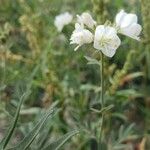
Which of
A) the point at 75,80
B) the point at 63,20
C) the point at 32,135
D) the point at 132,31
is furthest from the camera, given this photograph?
the point at 75,80

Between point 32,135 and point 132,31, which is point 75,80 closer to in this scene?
point 132,31

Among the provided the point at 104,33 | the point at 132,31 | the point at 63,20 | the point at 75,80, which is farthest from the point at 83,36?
the point at 75,80

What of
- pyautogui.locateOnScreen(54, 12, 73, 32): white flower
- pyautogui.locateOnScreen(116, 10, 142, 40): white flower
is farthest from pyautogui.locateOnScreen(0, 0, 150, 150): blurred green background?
pyautogui.locateOnScreen(116, 10, 142, 40): white flower

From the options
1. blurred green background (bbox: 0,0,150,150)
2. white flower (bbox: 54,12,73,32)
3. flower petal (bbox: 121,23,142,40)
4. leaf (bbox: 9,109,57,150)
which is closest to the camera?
leaf (bbox: 9,109,57,150)

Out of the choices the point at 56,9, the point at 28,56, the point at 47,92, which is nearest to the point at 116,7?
the point at 56,9

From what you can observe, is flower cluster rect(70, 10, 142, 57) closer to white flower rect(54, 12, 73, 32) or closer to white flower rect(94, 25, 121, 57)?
white flower rect(94, 25, 121, 57)

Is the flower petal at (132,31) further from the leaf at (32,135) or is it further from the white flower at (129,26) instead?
the leaf at (32,135)

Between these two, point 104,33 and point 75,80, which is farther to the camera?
point 75,80

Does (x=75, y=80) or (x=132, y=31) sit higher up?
(x=132, y=31)
